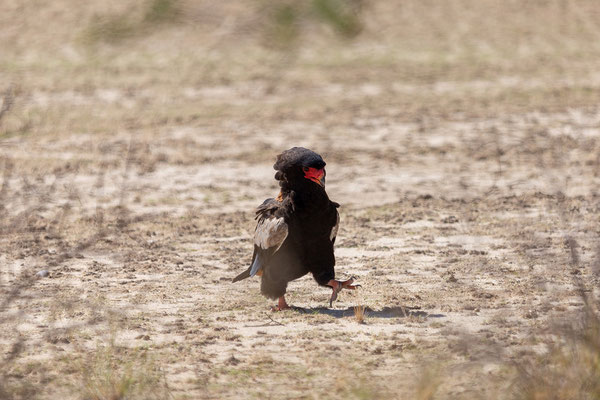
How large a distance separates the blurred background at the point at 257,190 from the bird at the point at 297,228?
34cm

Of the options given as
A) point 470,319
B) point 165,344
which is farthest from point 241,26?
point 470,319

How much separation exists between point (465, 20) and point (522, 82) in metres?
5.99

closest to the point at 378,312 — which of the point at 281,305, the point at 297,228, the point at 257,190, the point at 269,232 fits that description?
the point at 281,305

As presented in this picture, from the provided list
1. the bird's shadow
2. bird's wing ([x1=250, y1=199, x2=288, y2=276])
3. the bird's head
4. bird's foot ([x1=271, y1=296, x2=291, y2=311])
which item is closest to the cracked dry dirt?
the bird's shadow

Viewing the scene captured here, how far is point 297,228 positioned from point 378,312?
0.88m

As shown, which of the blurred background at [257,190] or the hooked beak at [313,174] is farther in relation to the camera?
the hooked beak at [313,174]

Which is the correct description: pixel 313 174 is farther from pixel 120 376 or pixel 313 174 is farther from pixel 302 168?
pixel 120 376

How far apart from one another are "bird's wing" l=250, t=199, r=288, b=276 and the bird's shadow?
0.48 metres

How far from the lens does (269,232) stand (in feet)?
22.4

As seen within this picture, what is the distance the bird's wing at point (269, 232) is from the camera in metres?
6.80

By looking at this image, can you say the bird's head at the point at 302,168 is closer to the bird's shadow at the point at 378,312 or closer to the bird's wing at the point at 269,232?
the bird's wing at the point at 269,232

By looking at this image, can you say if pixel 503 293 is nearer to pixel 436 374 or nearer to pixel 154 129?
pixel 436 374

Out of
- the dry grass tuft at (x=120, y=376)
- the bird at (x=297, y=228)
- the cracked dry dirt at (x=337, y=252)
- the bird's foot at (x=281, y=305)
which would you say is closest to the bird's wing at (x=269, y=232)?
the bird at (x=297, y=228)

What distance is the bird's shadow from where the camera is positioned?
6773 millimetres
